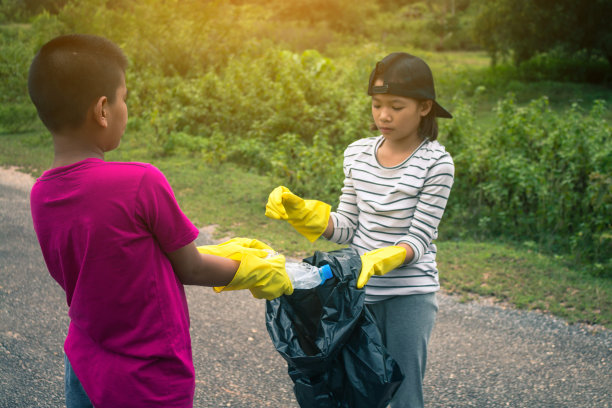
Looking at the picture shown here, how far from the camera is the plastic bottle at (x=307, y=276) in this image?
186 cm

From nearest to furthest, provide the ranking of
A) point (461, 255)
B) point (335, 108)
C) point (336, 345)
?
point (336, 345) < point (461, 255) < point (335, 108)

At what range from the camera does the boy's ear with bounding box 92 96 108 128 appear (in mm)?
1416

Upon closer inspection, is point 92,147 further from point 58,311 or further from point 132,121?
point 132,121

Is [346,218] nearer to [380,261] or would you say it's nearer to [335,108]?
[380,261]

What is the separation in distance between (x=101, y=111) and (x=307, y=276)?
830mm

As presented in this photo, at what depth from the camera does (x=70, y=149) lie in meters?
1.43

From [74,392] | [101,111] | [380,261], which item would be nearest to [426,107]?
[380,261]

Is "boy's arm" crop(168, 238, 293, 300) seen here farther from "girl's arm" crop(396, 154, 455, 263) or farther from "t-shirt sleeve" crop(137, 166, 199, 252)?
"girl's arm" crop(396, 154, 455, 263)

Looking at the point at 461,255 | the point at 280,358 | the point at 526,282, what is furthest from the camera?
the point at 461,255

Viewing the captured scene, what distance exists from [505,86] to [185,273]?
693 inches

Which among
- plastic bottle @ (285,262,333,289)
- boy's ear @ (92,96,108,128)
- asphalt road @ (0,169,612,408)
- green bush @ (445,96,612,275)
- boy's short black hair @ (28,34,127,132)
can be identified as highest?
boy's short black hair @ (28,34,127,132)

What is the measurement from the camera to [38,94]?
1392 mm

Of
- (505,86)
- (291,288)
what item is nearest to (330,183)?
(291,288)

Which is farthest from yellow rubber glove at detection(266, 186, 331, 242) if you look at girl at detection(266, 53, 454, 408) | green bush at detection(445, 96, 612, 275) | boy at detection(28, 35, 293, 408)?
green bush at detection(445, 96, 612, 275)
